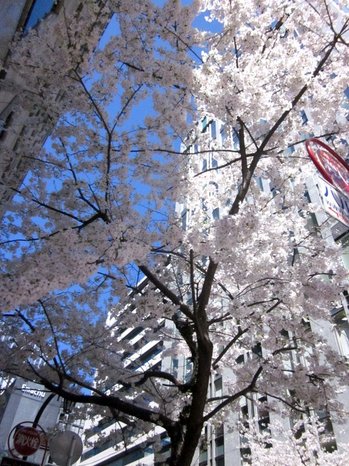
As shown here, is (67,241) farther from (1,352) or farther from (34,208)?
(1,352)

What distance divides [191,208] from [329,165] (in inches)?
153

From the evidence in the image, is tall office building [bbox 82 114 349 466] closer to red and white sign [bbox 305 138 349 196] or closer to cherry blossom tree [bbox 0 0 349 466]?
cherry blossom tree [bbox 0 0 349 466]

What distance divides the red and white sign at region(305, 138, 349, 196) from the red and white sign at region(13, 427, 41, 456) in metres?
6.40

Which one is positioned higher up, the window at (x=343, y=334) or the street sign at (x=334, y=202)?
the window at (x=343, y=334)

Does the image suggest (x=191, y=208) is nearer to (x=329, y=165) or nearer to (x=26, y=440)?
(x=329, y=165)

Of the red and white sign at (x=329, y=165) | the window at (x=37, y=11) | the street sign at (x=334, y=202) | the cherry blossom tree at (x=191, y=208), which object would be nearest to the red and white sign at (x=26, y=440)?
the cherry blossom tree at (x=191, y=208)

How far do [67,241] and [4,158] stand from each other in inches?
122

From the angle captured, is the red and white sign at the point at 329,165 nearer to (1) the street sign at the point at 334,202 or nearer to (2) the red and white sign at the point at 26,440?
(1) the street sign at the point at 334,202

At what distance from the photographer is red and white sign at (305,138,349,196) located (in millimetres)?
4410

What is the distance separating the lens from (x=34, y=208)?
6809mm

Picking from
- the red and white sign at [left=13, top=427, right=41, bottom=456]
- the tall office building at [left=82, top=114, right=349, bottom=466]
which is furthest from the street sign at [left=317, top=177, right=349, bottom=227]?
the red and white sign at [left=13, top=427, right=41, bottom=456]

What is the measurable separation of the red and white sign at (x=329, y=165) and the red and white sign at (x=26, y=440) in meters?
6.40

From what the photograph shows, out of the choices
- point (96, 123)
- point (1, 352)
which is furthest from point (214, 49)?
point (1, 352)

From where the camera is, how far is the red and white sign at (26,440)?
625 centimetres
